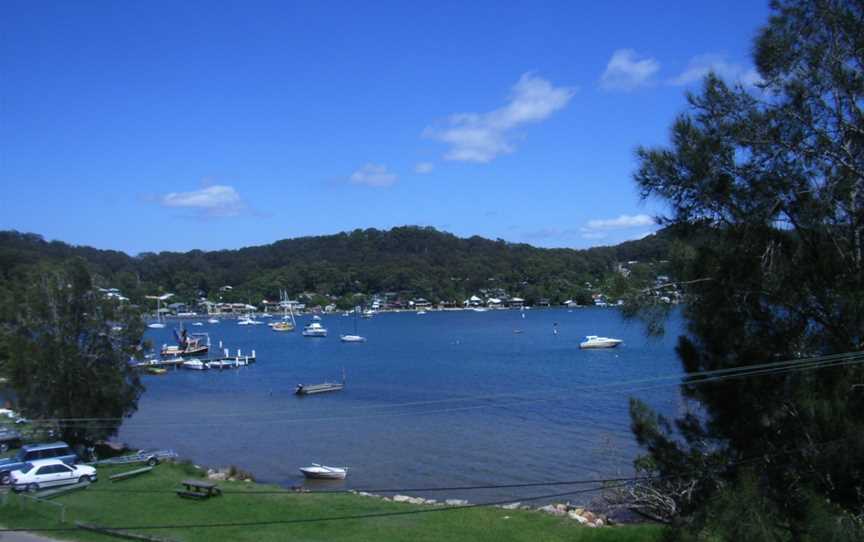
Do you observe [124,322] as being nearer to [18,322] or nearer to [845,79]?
[18,322]

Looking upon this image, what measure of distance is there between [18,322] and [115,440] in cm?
1105

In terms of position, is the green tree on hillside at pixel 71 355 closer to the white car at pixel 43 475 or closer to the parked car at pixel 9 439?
the parked car at pixel 9 439

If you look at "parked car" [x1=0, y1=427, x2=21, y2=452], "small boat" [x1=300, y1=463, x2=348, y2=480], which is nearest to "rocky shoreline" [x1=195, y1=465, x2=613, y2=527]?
"small boat" [x1=300, y1=463, x2=348, y2=480]

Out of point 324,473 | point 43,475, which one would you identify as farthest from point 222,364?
point 43,475

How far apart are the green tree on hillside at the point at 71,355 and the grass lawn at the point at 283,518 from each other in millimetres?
7509

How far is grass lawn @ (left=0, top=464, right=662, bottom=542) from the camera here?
19578 millimetres

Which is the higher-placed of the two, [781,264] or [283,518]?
[781,264]

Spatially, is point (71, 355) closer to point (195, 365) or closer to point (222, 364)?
point (222, 364)

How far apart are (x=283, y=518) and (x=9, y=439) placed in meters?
20.8

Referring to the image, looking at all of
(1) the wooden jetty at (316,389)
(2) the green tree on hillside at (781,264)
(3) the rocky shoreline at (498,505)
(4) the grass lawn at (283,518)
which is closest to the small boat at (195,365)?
(1) the wooden jetty at (316,389)

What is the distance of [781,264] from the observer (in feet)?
33.3

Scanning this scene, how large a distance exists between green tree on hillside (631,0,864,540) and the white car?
22380 mm

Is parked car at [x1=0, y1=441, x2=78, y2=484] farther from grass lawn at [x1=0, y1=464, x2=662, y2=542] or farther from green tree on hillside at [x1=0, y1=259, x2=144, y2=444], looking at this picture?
green tree on hillside at [x1=0, y1=259, x2=144, y2=444]

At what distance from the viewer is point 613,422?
40250 millimetres
